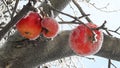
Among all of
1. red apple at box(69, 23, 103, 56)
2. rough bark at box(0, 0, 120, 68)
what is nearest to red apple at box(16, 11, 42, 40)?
red apple at box(69, 23, 103, 56)

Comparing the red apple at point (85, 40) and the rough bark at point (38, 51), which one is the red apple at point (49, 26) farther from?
the rough bark at point (38, 51)

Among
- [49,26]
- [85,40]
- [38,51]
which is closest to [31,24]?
[49,26]

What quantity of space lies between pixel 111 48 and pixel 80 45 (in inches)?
29.0

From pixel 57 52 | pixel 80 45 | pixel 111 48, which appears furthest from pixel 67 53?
pixel 80 45

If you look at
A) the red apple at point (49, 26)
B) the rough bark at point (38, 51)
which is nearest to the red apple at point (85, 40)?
the red apple at point (49, 26)

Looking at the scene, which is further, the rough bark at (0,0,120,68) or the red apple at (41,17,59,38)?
the rough bark at (0,0,120,68)

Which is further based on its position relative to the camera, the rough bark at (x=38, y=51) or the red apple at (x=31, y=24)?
the rough bark at (x=38, y=51)

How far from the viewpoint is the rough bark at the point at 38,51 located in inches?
88.7

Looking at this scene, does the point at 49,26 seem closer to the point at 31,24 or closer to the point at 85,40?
the point at 31,24

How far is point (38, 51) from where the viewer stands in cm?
233

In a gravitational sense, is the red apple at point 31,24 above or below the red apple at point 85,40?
above

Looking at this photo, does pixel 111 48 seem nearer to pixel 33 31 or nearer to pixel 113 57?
pixel 113 57

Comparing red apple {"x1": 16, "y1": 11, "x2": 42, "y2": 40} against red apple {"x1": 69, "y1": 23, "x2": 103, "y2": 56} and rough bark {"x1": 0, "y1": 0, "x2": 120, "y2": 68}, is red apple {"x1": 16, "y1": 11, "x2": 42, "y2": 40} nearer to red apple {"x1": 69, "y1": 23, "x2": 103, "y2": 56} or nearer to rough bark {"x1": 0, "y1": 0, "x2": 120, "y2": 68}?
red apple {"x1": 69, "y1": 23, "x2": 103, "y2": 56}

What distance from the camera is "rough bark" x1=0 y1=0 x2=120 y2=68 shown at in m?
2.25
